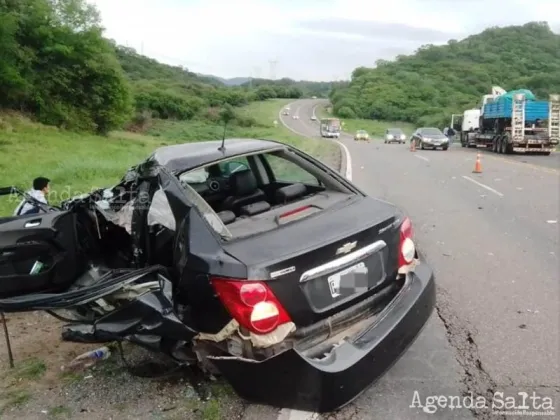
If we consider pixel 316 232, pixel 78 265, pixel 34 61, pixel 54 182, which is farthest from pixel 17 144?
pixel 316 232

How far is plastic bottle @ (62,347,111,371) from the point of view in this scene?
3.95m

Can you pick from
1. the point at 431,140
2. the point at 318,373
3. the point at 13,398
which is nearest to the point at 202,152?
the point at 318,373

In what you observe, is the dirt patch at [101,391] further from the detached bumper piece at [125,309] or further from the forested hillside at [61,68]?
the forested hillside at [61,68]

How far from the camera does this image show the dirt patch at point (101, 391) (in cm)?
332

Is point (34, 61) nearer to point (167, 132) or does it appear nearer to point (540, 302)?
point (167, 132)

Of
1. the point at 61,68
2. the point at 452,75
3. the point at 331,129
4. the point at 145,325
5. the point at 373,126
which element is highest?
the point at 452,75

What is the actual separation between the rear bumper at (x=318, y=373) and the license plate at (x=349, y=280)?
242 millimetres

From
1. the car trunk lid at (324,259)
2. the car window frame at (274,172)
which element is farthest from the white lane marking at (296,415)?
the car window frame at (274,172)

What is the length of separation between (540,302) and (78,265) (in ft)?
12.9

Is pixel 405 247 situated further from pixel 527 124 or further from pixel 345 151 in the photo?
pixel 527 124

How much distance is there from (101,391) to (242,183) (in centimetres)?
175

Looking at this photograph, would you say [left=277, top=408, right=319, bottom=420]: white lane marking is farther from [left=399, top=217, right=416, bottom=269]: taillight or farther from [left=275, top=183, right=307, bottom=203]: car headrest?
[left=275, top=183, right=307, bottom=203]: car headrest

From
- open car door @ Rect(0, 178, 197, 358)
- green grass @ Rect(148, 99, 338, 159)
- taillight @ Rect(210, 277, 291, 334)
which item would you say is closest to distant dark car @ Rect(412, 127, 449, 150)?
green grass @ Rect(148, 99, 338, 159)

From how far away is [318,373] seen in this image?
283 centimetres
